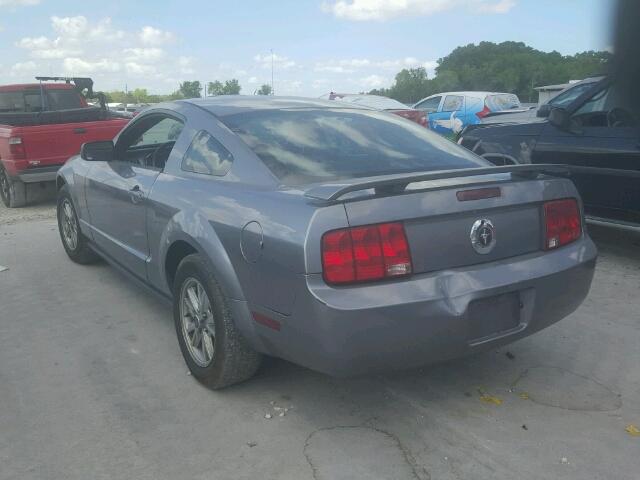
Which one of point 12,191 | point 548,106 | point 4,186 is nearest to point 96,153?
point 548,106

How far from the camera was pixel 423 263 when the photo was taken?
2.69 meters

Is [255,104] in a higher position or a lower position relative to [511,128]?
higher

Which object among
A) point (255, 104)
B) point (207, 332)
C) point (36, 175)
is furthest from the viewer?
point (36, 175)

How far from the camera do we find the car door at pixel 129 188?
4.09 meters

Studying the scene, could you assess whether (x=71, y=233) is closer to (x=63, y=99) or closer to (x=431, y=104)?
(x=63, y=99)

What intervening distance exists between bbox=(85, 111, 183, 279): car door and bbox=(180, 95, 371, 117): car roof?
0.26m

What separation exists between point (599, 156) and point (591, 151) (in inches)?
3.5

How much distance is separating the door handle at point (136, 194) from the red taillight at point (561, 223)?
7.88 ft

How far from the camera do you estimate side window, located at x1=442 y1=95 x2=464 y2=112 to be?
16.0 m

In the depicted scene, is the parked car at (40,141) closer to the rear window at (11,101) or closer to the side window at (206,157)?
the rear window at (11,101)

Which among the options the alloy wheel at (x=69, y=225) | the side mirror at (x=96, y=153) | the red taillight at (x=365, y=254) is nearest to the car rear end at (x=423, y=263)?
the red taillight at (x=365, y=254)

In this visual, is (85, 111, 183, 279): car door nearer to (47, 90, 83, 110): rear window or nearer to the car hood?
the car hood

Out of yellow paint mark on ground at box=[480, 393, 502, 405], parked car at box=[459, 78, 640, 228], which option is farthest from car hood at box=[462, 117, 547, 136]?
yellow paint mark on ground at box=[480, 393, 502, 405]

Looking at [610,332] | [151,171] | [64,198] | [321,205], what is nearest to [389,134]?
[321,205]
